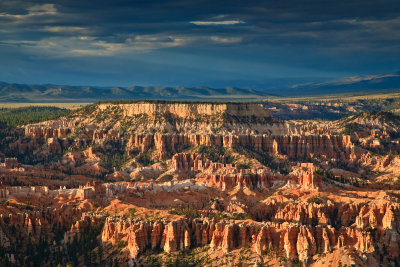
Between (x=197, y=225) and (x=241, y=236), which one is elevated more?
(x=197, y=225)

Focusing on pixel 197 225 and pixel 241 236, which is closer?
pixel 241 236

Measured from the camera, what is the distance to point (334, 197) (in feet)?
556

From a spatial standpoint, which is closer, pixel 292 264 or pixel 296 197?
pixel 292 264

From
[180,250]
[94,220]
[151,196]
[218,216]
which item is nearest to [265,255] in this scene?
[180,250]

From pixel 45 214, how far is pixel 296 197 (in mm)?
55406

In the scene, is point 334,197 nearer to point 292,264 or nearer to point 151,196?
point 151,196

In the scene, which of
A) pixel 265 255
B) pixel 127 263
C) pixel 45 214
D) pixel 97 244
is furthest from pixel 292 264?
pixel 45 214

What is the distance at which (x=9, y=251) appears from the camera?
431 ft

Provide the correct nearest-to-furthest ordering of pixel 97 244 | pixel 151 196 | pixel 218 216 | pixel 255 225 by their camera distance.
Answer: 1. pixel 255 225
2. pixel 97 244
3. pixel 218 216
4. pixel 151 196

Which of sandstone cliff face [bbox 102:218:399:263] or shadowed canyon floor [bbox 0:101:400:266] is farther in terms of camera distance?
shadowed canyon floor [bbox 0:101:400:266]

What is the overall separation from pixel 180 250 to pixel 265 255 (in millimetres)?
15569

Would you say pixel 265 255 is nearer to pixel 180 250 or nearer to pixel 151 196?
pixel 180 250

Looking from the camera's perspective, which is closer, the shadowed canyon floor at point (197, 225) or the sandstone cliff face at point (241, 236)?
the sandstone cliff face at point (241, 236)

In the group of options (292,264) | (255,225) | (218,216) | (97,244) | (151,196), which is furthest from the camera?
(151,196)
